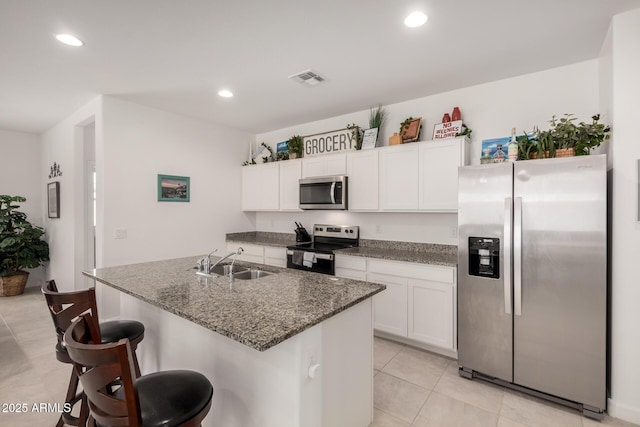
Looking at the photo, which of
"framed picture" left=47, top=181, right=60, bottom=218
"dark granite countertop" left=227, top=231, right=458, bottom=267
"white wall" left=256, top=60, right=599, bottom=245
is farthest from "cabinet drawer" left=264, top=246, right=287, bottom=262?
"framed picture" left=47, top=181, right=60, bottom=218

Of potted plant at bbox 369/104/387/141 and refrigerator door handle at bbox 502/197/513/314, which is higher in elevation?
potted plant at bbox 369/104/387/141

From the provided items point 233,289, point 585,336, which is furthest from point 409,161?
point 233,289

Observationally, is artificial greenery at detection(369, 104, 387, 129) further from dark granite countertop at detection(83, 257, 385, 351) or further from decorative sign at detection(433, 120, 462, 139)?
dark granite countertop at detection(83, 257, 385, 351)

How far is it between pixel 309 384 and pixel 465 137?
2.66 metres

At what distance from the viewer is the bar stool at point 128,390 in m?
1.02

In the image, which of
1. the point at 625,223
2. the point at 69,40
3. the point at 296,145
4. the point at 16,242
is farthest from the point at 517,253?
the point at 16,242

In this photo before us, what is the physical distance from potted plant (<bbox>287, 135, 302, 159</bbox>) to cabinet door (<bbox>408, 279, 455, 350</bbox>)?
239 cm

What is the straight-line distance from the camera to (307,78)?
3008 mm

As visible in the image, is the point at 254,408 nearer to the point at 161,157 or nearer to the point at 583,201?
the point at 583,201

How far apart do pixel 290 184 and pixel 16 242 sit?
14.4ft

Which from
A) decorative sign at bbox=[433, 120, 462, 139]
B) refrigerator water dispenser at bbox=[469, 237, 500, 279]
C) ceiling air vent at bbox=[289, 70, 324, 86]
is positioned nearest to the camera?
refrigerator water dispenser at bbox=[469, 237, 500, 279]

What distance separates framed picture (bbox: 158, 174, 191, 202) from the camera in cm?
402

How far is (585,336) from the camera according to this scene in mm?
2105

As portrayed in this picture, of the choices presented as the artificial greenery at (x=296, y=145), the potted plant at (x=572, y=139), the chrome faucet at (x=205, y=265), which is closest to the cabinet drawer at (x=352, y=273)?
the chrome faucet at (x=205, y=265)
